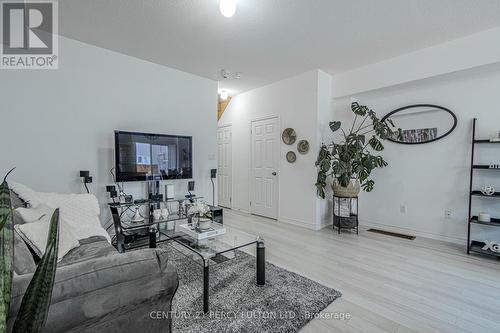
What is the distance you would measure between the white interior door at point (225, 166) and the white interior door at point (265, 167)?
0.72 meters

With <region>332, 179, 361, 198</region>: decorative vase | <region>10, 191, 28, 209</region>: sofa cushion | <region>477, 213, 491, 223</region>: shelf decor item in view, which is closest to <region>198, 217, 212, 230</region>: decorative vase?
<region>10, 191, 28, 209</region>: sofa cushion

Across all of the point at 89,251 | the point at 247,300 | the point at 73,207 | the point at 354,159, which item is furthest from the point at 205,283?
the point at 354,159

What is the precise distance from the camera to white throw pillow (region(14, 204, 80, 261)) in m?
1.54

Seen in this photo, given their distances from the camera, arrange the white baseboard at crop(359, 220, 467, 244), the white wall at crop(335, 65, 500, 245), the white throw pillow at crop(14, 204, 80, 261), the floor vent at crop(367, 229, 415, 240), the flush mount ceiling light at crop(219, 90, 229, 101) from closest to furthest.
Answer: the white throw pillow at crop(14, 204, 80, 261) → the white wall at crop(335, 65, 500, 245) → the white baseboard at crop(359, 220, 467, 244) → the floor vent at crop(367, 229, 415, 240) → the flush mount ceiling light at crop(219, 90, 229, 101)

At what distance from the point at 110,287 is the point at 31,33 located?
10.4 ft

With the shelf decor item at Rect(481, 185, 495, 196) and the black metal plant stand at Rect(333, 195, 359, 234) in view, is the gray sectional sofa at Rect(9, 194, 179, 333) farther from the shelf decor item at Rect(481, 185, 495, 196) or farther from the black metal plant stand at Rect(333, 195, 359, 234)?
the shelf decor item at Rect(481, 185, 495, 196)

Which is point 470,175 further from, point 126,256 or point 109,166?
point 109,166

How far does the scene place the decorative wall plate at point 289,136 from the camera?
4.11 m

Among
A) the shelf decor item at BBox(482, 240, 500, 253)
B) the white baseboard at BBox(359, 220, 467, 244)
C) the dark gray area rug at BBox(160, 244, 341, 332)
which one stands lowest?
the dark gray area rug at BBox(160, 244, 341, 332)

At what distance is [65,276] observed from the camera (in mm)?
861

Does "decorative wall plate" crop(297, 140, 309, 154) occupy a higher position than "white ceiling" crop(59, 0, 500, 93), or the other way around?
"white ceiling" crop(59, 0, 500, 93)

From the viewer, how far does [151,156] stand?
127 inches

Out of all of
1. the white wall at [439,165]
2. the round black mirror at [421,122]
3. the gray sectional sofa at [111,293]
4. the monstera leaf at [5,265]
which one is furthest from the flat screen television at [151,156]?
the round black mirror at [421,122]

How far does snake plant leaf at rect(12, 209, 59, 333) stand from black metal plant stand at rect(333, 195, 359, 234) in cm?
357
